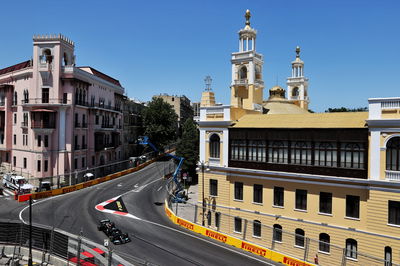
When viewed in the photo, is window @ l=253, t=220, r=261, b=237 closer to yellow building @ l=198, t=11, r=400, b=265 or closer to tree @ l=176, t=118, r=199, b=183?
yellow building @ l=198, t=11, r=400, b=265

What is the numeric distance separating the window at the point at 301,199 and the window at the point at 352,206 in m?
3.79

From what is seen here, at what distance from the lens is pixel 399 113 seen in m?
26.9

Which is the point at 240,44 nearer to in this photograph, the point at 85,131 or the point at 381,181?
the point at 381,181

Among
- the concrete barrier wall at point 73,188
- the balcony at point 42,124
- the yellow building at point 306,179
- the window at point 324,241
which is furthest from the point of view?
the balcony at point 42,124

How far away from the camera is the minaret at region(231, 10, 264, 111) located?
4131cm

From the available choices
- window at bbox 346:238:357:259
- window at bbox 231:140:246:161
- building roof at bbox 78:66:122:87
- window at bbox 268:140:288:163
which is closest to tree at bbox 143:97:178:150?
building roof at bbox 78:66:122:87

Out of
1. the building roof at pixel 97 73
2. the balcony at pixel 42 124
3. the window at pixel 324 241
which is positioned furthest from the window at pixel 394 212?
the building roof at pixel 97 73

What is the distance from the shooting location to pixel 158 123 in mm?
82938

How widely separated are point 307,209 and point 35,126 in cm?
4421

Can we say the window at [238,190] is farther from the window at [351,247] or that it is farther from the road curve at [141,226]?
the window at [351,247]

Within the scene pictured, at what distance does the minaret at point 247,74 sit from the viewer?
136ft

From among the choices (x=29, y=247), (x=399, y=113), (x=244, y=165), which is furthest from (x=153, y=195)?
(x=399, y=113)

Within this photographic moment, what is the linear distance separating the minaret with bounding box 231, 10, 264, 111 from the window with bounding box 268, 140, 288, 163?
9.04 meters

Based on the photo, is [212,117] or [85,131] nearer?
[212,117]
